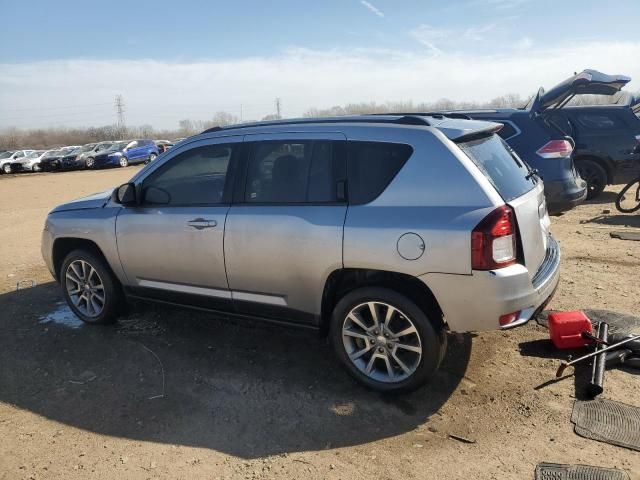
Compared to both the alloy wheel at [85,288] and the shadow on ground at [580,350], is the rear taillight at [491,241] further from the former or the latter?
the alloy wheel at [85,288]

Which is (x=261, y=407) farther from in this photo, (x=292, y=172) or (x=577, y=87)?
(x=577, y=87)

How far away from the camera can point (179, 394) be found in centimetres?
378

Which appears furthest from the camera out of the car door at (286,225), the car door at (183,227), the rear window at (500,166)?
the car door at (183,227)

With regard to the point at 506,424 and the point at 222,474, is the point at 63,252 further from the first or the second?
the point at 506,424

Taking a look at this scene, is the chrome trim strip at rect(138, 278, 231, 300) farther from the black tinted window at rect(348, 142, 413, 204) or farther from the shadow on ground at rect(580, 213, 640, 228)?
the shadow on ground at rect(580, 213, 640, 228)

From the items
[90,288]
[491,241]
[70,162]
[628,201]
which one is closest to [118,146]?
[70,162]

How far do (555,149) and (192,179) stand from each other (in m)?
5.05

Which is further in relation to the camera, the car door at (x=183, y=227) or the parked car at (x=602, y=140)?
the parked car at (x=602, y=140)

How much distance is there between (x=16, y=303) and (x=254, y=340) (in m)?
3.06

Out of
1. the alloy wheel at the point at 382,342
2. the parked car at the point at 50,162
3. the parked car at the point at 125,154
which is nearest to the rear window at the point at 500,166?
the alloy wheel at the point at 382,342

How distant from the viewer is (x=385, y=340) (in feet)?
11.7

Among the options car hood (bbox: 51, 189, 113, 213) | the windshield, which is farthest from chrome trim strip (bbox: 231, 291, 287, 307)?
the windshield

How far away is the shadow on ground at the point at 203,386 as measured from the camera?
10.9ft

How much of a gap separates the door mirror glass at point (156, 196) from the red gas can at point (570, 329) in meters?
3.27
